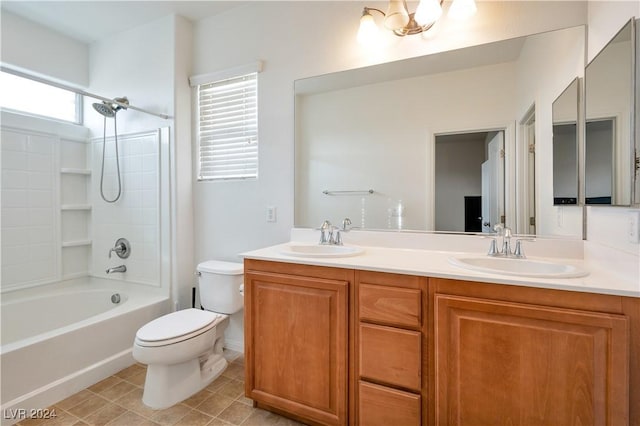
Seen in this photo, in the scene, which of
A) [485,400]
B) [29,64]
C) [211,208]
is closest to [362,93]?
[211,208]

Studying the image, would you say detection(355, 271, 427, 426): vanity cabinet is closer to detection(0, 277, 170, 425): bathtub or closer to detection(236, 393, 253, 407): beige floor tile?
detection(236, 393, 253, 407): beige floor tile

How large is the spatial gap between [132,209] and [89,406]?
58.1 inches

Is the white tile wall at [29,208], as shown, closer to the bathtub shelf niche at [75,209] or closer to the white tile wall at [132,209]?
the bathtub shelf niche at [75,209]

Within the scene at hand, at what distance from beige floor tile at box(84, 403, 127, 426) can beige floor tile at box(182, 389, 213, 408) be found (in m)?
0.33

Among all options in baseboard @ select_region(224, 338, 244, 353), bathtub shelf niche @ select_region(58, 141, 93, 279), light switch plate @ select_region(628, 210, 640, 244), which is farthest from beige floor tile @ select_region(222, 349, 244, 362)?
light switch plate @ select_region(628, 210, 640, 244)

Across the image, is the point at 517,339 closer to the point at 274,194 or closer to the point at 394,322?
the point at 394,322

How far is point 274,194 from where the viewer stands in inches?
84.7

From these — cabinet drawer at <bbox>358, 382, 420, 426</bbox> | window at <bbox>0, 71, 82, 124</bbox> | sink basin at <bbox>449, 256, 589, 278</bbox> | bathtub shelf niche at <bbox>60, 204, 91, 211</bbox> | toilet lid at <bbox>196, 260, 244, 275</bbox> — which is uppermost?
window at <bbox>0, 71, 82, 124</bbox>

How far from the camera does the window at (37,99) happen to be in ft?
7.85

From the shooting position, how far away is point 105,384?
1.89 metres

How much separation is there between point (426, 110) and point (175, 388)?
217 cm

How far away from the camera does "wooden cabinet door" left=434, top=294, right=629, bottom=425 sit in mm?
962

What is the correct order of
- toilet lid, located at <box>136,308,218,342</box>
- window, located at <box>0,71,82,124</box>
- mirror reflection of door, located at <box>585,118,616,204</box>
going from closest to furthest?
mirror reflection of door, located at <box>585,118,616,204</box>, toilet lid, located at <box>136,308,218,342</box>, window, located at <box>0,71,82,124</box>

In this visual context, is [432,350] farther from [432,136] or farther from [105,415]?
[105,415]
